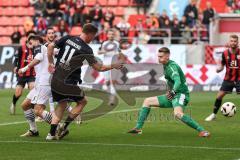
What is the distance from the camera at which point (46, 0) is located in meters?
37.6

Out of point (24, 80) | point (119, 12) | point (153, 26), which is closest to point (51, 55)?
point (24, 80)

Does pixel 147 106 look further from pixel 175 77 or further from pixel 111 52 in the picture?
pixel 111 52

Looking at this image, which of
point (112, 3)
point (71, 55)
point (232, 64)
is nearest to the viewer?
point (71, 55)

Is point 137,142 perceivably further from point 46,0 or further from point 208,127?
point 46,0

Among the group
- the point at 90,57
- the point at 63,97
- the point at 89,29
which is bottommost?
the point at 63,97

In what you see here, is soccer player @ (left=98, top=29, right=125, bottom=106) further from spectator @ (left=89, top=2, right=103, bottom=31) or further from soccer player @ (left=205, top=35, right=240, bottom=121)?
spectator @ (left=89, top=2, right=103, bottom=31)

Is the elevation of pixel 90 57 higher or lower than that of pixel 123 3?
higher

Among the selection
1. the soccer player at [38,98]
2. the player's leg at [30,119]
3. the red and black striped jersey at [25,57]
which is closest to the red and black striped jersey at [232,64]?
the red and black striped jersey at [25,57]

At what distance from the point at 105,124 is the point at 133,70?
1338 centimetres

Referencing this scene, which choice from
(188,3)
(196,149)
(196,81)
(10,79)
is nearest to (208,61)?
(196,81)

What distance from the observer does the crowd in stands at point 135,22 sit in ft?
111

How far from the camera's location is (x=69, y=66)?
1444cm

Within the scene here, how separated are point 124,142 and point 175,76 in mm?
1616

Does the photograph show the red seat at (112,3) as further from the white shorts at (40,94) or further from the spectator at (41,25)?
the white shorts at (40,94)
